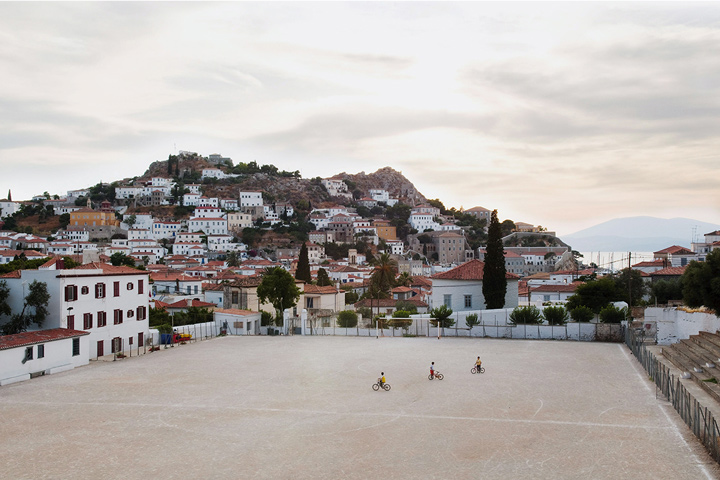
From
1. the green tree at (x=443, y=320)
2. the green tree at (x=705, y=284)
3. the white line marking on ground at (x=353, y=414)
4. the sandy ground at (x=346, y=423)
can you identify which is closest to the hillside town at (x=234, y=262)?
the green tree at (x=443, y=320)

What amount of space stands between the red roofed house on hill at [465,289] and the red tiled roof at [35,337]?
1029 inches

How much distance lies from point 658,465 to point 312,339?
2873 centimetres

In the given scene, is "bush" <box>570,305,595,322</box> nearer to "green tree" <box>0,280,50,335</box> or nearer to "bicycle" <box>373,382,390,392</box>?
"bicycle" <box>373,382,390,392</box>

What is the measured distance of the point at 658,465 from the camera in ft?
47.2

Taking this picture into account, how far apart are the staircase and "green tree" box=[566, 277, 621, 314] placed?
36.4 feet

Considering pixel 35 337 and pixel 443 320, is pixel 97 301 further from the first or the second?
pixel 443 320

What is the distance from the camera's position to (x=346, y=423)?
59.8 ft

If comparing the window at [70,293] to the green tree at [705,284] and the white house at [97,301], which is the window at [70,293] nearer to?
the white house at [97,301]

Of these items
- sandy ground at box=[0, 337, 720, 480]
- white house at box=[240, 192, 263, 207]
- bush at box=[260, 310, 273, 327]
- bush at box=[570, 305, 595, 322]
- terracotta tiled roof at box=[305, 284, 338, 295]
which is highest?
white house at box=[240, 192, 263, 207]

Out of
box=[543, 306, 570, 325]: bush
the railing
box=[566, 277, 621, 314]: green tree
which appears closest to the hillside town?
box=[566, 277, 621, 314]: green tree

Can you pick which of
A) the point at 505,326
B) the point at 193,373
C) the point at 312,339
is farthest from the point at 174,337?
the point at 505,326

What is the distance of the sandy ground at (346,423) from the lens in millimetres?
14461

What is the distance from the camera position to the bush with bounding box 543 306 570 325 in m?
40.6

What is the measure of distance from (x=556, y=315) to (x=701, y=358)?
571 inches
